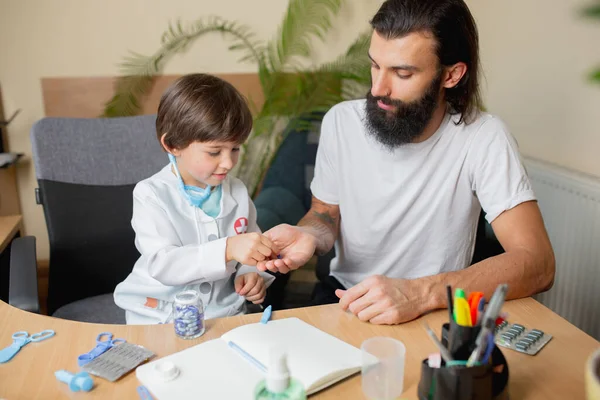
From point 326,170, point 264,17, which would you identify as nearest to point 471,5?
point 264,17

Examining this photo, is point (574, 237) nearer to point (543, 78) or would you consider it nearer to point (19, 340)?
point (543, 78)

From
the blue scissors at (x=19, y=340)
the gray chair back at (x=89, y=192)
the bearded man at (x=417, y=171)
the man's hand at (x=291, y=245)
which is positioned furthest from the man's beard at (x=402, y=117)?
the blue scissors at (x=19, y=340)

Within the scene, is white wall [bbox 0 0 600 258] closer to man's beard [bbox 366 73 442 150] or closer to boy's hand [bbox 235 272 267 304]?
man's beard [bbox 366 73 442 150]

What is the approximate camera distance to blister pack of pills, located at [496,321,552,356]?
3.26 feet

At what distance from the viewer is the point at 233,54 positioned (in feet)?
9.16

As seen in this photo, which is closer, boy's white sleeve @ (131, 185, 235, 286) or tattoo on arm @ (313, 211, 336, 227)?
boy's white sleeve @ (131, 185, 235, 286)

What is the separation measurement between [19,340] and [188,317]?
0.31 m

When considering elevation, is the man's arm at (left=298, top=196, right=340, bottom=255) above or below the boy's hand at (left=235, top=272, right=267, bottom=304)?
above

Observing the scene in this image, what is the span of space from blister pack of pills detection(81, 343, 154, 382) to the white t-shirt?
81cm

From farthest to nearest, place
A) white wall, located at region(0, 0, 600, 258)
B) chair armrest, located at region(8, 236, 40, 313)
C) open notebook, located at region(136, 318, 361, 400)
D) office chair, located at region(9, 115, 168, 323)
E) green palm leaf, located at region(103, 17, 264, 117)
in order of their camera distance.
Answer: green palm leaf, located at region(103, 17, 264, 117) < white wall, located at region(0, 0, 600, 258) < office chair, located at region(9, 115, 168, 323) < chair armrest, located at region(8, 236, 40, 313) < open notebook, located at region(136, 318, 361, 400)

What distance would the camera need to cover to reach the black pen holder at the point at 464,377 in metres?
0.79

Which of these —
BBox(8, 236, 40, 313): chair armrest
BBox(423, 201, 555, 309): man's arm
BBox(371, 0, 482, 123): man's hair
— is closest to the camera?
BBox(423, 201, 555, 309): man's arm

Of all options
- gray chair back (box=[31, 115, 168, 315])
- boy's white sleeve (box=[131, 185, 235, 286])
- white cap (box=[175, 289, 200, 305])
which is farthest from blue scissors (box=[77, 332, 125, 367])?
gray chair back (box=[31, 115, 168, 315])

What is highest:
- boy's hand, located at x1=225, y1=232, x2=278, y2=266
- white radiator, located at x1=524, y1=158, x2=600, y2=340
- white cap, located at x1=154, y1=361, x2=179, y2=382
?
boy's hand, located at x1=225, y1=232, x2=278, y2=266
